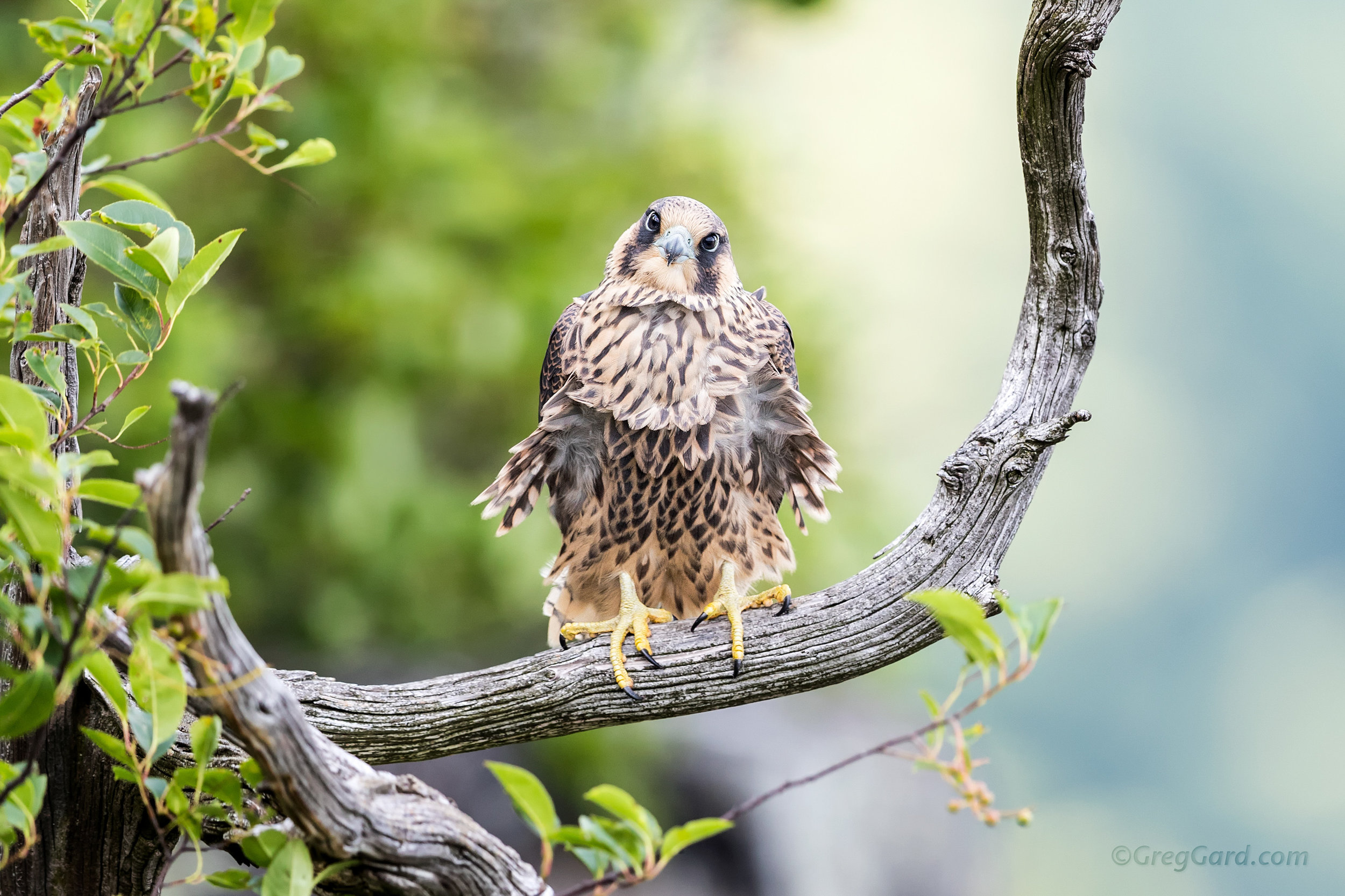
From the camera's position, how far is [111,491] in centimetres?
101

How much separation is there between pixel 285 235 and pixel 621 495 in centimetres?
318

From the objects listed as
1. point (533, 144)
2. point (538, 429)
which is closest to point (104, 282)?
point (533, 144)

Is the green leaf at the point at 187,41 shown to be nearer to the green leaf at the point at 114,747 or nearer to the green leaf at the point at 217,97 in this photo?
the green leaf at the point at 217,97

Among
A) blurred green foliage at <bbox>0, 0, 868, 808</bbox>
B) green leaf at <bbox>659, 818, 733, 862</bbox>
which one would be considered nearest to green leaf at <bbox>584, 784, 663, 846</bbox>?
green leaf at <bbox>659, 818, 733, 862</bbox>

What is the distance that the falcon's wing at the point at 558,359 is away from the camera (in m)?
2.30

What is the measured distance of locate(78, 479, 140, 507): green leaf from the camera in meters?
0.99

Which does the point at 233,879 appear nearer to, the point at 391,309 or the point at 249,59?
the point at 249,59

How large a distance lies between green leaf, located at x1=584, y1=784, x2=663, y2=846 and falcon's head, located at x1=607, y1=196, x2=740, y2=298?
131 cm

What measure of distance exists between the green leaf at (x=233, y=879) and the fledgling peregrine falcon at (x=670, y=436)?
3.13 ft

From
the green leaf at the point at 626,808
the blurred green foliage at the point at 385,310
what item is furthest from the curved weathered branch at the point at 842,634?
the blurred green foliage at the point at 385,310

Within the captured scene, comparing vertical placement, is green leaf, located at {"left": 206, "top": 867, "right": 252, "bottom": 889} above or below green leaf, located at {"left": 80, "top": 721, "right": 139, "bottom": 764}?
below

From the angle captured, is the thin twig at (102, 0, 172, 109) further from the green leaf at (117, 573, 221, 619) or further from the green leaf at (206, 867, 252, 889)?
the green leaf at (206, 867, 252, 889)

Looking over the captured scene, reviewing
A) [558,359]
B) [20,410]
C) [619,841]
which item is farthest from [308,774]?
[558,359]

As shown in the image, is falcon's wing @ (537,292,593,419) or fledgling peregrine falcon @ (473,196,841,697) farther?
falcon's wing @ (537,292,593,419)
